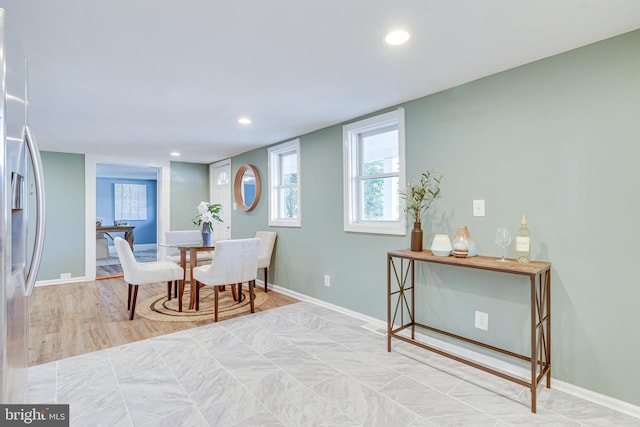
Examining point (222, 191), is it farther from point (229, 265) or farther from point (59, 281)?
point (229, 265)

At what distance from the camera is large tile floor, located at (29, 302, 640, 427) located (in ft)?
5.89

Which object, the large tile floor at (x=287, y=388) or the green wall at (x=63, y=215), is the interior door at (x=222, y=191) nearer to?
the green wall at (x=63, y=215)

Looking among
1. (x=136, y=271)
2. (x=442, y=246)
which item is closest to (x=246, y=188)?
(x=136, y=271)

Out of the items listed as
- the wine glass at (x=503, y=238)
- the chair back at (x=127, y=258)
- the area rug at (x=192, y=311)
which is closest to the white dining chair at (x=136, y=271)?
the chair back at (x=127, y=258)

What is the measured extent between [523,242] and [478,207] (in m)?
0.44

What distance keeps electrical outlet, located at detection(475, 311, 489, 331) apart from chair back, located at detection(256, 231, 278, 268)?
281cm

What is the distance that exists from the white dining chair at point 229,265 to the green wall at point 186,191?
2.93 metres

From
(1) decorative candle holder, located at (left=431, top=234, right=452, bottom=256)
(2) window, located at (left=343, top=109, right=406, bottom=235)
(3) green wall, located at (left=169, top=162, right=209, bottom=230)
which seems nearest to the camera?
(1) decorative candle holder, located at (left=431, top=234, right=452, bottom=256)

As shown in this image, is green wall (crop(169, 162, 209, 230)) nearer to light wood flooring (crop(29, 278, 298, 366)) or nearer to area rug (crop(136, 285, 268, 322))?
light wood flooring (crop(29, 278, 298, 366))

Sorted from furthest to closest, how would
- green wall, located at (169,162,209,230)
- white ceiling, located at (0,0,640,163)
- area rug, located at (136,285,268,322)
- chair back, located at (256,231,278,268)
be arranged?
green wall, located at (169,162,209,230)
chair back, located at (256,231,278,268)
area rug, located at (136,285,268,322)
white ceiling, located at (0,0,640,163)

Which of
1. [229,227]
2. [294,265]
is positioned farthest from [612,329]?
[229,227]

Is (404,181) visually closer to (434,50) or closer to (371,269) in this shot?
(371,269)

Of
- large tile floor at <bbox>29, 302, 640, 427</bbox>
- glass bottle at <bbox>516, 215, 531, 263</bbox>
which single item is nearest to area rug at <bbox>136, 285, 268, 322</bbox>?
large tile floor at <bbox>29, 302, 640, 427</bbox>

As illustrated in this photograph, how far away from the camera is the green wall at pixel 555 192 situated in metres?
1.83
